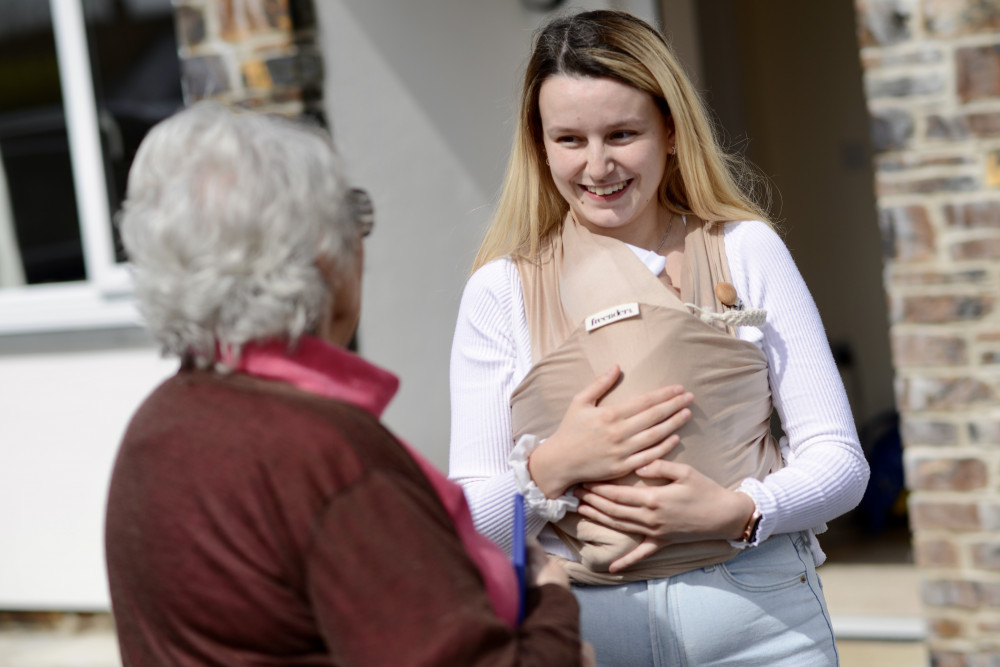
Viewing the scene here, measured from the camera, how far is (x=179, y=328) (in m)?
1.18

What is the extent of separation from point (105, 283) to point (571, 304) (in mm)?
3379

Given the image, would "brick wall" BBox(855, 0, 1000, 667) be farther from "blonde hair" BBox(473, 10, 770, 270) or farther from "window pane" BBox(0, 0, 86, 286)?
"window pane" BBox(0, 0, 86, 286)

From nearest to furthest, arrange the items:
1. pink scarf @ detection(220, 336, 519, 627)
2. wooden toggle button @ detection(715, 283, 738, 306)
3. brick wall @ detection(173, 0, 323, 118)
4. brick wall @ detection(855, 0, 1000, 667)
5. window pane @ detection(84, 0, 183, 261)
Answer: pink scarf @ detection(220, 336, 519, 627)
wooden toggle button @ detection(715, 283, 738, 306)
brick wall @ detection(855, 0, 1000, 667)
brick wall @ detection(173, 0, 323, 118)
window pane @ detection(84, 0, 183, 261)

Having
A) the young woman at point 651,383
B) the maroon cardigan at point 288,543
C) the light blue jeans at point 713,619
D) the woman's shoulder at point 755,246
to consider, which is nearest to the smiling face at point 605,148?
the young woman at point 651,383

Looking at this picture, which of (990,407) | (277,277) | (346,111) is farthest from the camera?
(346,111)

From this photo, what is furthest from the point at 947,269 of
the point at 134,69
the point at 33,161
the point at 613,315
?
the point at 33,161

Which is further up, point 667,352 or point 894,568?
point 667,352

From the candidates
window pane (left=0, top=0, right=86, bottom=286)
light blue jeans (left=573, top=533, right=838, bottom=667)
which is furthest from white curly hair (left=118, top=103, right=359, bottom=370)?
window pane (left=0, top=0, right=86, bottom=286)

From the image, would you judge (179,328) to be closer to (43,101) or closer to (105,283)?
(105,283)

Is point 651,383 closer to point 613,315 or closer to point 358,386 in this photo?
point 613,315

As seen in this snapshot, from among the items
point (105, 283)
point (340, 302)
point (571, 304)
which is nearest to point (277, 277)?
point (340, 302)

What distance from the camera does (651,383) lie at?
160 centimetres

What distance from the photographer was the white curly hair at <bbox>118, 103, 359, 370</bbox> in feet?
3.73

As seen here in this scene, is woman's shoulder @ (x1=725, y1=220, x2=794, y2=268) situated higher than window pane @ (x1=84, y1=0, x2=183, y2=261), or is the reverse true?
window pane @ (x1=84, y1=0, x2=183, y2=261)
